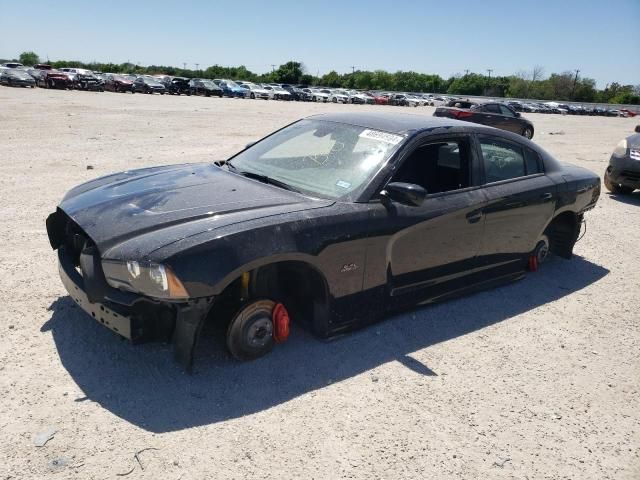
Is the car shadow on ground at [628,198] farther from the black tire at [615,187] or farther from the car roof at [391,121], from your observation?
the car roof at [391,121]

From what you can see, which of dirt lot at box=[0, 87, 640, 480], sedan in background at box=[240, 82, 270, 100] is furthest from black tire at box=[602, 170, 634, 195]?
sedan in background at box=[240, 82, 270, 100]

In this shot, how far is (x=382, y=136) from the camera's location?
3.81m

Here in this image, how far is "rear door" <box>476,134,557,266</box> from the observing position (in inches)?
165

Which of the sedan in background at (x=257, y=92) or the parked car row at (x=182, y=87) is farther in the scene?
the sedan in background at (x=257, y=92)

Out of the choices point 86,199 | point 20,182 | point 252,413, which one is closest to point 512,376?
point 252,413

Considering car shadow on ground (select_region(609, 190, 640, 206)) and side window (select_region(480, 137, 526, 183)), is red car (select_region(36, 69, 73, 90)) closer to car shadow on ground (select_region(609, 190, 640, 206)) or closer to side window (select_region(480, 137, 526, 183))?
car shadow on ground (select_region(609, 190, 640, 206))

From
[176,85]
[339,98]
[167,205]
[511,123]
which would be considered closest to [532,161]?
[167,205]

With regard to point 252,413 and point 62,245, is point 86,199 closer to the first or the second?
point 62,245

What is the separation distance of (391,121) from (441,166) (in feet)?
1.78

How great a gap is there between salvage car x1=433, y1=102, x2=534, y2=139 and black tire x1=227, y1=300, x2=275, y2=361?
17.2 metres

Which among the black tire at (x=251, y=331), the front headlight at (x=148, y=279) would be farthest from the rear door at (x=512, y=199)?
the front headlight at (x=148, y=279)

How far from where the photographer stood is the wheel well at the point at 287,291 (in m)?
3.07

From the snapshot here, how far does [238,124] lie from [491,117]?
31.2 ft

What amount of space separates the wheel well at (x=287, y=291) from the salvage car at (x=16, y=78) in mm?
41234
